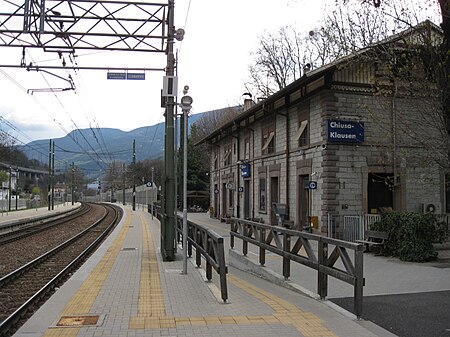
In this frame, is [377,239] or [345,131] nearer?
[377,239]

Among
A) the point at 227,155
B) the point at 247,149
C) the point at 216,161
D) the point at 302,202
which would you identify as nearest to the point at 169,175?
the point at 302,202

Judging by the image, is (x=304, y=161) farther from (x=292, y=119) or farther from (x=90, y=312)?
(x=90, y=312)

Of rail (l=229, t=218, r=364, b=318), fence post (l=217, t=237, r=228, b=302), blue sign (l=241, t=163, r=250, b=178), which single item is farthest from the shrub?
blue sign (l=241, t=163, r=250, b=178)

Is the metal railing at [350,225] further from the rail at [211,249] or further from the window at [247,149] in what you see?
the window at [247,149]

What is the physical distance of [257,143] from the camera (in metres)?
26.9

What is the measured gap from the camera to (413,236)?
41.0 feet

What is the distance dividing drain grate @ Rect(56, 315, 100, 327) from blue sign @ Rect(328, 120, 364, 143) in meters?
12.8

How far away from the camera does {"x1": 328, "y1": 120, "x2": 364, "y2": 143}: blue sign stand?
17.8 metres

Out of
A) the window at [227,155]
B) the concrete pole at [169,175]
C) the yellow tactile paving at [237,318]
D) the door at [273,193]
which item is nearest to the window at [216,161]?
the window at [227,155]

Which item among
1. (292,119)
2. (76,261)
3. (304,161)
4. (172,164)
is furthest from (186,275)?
(292,119)

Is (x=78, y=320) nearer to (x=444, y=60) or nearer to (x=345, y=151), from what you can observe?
(x=444, y=60)

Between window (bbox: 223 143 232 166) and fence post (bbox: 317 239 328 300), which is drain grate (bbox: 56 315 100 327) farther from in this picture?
window (bbox: 223 143 232 166)

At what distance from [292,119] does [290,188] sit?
9.60ft

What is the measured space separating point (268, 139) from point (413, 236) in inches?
504
